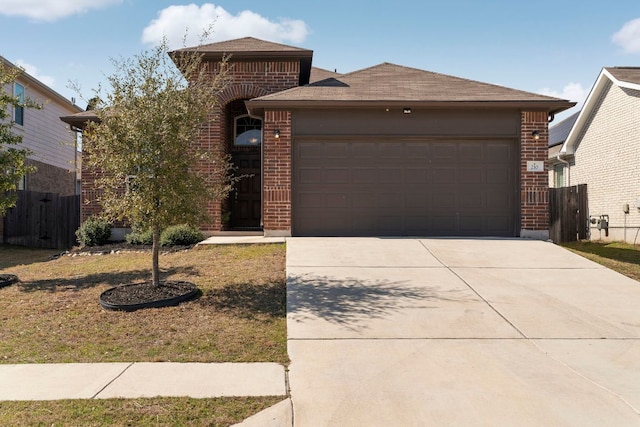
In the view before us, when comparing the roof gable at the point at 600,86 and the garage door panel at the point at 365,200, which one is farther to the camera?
the roof gable at the point at 600,86

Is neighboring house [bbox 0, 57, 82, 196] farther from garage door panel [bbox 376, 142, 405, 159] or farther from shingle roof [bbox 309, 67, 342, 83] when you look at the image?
garage door panel [bbox 376, 142, 405, 159]

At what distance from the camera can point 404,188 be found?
11.3 m

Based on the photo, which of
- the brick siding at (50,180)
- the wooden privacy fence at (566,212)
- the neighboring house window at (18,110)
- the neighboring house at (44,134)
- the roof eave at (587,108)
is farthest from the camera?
the brick siding at (50,180)

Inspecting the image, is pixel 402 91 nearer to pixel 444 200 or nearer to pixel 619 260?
pixel 444 200

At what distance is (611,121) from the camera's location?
51.3 feet

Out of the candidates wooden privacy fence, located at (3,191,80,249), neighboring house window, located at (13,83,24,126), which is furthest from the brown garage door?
neighboring house window, located at (13,83,24,126)

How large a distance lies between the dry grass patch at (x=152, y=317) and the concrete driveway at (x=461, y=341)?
1.52ft

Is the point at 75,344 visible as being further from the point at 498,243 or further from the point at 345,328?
the point at 498,243

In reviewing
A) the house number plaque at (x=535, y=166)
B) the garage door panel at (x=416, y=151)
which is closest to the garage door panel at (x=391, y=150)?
the garage door panel at (x=416, y=151)

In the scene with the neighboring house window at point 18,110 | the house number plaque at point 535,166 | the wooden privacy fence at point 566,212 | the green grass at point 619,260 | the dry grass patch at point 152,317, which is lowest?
the dry grass patch at point 152,317

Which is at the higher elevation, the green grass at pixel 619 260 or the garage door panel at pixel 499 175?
the garage door panel at pixel 499 175

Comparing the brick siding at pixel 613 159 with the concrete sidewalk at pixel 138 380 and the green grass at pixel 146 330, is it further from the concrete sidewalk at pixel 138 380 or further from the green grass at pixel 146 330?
the concrete sidewalk at pixel 138 380

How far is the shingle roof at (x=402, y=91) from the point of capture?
10938mm

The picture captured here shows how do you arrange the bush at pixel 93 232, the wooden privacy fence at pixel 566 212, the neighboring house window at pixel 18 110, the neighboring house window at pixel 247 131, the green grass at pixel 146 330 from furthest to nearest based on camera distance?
Answer: the neighboring house window at pixel 18 110
the neighboring house window at pixel 247 131
the wooden privacy fence at pixel 566 212
the bush at pixel 93 232
the green grass at pixel 146 330
